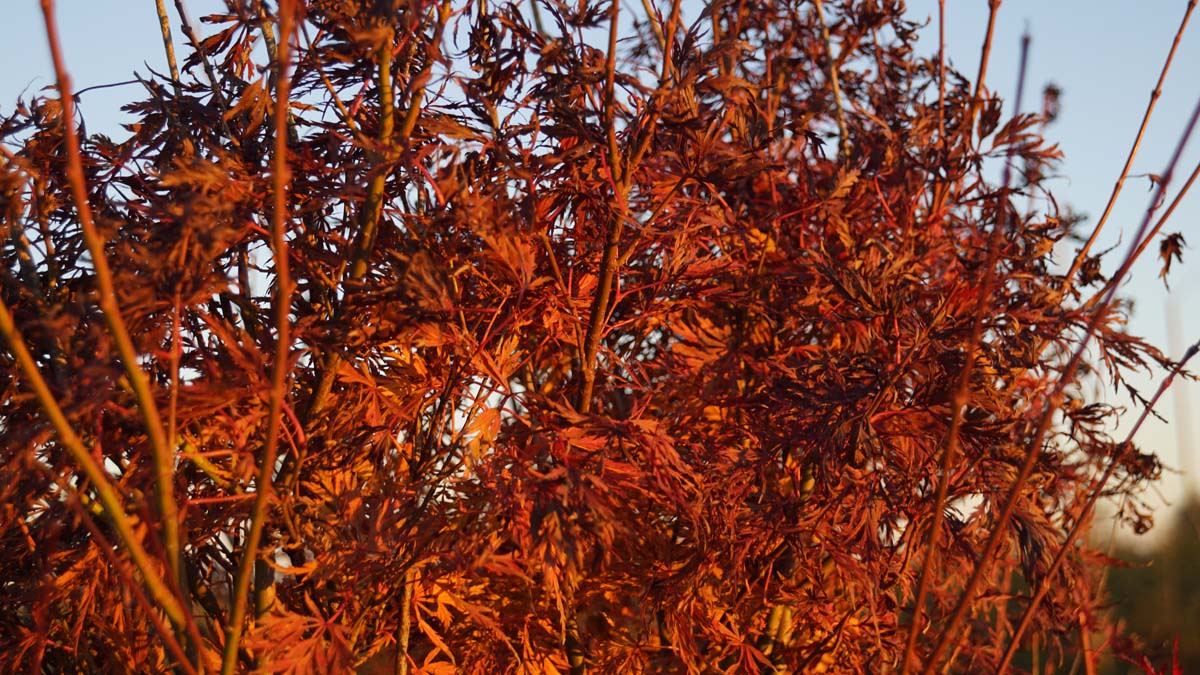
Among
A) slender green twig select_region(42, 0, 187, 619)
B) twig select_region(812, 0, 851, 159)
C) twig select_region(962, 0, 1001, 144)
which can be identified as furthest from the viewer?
twig select_region(812, 0, 851, 159)

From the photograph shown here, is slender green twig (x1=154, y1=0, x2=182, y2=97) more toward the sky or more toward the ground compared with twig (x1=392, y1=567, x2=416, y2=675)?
more toward the sky

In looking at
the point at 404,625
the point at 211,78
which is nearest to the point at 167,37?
the point at 211,78

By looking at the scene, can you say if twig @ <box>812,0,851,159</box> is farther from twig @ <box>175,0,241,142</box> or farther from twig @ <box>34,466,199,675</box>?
twig @ <box>34,466,199,675</box>

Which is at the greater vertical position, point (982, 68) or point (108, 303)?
point (982, 68)

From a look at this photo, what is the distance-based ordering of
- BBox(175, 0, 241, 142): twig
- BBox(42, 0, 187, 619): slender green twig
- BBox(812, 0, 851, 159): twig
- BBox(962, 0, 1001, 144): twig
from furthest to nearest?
BBox(812, 0, 851, 159): twig
BBox(175, 0, 241, 142): twig
BBox(962, 0, 1001, 144): twig
BBox(42, 0, 187, 619): slender green twig

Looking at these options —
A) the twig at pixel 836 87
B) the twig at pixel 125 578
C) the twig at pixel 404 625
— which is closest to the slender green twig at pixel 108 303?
the twig at pixel 125 578

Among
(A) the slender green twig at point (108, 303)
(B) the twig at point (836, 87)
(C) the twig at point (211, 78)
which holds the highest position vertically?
(B) the twig at point (836, 87)

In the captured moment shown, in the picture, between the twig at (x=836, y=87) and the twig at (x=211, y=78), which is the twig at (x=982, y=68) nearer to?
the twig at (x=836, y=87)

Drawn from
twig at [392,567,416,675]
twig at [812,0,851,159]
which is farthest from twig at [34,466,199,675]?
twig at [812,0,851,159]

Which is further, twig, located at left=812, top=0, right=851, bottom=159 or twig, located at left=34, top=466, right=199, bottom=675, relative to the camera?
twig, located at left=812, top=0, right=851, bottom=159

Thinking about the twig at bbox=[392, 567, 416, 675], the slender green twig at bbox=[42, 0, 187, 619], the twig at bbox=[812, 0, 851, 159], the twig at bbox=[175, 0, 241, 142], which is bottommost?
the twig at bbox=[392, 567, 416, 675]

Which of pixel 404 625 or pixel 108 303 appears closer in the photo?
pixel 108 303

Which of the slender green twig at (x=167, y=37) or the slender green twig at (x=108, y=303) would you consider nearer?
the slender green twig at (x=108, y=303)

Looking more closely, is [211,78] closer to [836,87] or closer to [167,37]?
[167,37]
